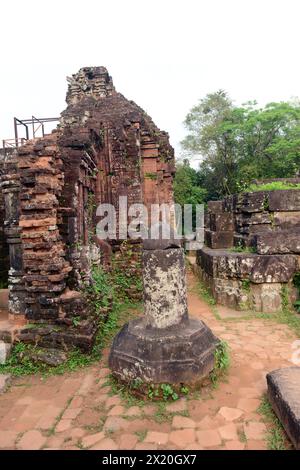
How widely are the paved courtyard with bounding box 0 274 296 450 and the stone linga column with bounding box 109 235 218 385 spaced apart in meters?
0.27

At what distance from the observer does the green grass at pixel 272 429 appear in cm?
267

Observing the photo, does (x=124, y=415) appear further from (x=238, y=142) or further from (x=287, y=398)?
(x=238, y=142)

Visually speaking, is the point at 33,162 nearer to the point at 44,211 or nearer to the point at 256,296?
the point at 44,211

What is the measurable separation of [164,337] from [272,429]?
1.34 m

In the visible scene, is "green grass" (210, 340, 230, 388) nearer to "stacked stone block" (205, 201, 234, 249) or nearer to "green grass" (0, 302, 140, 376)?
"green grass" (0, 302, 140, 376)

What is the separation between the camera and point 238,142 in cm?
2508

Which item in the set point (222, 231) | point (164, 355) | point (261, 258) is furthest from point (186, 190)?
point (164, 355)

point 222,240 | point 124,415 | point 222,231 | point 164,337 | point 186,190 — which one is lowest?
point 124,415

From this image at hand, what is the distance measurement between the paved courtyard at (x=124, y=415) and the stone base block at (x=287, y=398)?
8.5 inches

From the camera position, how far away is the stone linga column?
11.4 ft

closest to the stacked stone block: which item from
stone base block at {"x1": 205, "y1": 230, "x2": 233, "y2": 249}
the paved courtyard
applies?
stone base block at {"x1": 205, "y1": 230, "x2": 233, "y2": 249}

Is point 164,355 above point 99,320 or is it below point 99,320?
above
